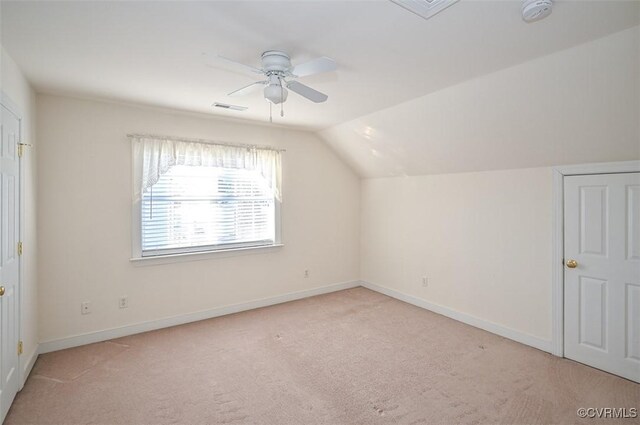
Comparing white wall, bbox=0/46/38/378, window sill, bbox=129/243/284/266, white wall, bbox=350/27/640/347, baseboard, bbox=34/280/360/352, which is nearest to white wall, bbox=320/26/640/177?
white wall, bbox=350/27/640/347

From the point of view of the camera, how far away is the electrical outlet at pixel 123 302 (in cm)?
348

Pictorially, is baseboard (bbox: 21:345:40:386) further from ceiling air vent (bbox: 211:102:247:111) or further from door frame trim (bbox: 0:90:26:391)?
ceiling air vent (bbox: 211:102:247:111)

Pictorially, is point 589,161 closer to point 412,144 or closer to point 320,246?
point 412,144

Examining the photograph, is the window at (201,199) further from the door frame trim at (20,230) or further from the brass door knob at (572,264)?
the brass door knob at (572,264)

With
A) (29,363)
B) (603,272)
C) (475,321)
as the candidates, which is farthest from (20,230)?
(603,272)

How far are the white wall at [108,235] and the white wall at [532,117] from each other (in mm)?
1875

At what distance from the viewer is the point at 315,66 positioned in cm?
201

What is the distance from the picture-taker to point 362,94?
3148 millimetres

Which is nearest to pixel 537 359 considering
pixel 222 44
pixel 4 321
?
pixel 222 44

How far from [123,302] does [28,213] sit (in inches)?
50.4

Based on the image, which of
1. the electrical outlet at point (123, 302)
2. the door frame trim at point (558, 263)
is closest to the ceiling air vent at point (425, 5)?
the door frame trim at point (558, 263)

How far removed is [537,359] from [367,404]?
5.86 ft

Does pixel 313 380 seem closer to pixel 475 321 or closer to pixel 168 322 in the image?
pixel 168 322

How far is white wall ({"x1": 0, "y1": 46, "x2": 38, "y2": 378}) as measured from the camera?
2.49 metres
